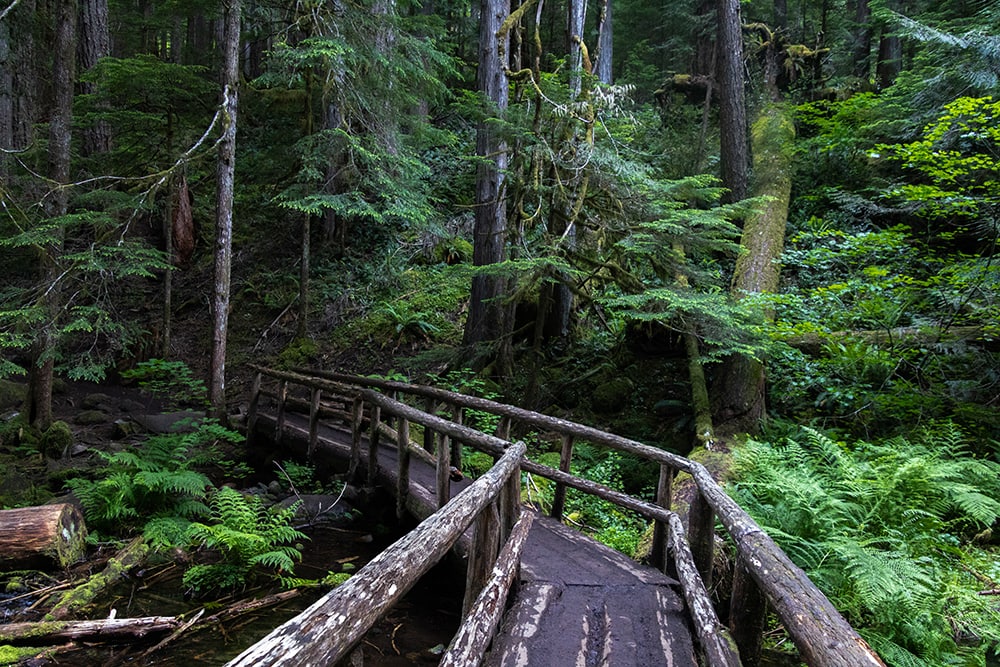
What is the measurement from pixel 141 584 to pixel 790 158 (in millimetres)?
13487

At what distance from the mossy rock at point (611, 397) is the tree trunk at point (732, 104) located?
407 centimetres

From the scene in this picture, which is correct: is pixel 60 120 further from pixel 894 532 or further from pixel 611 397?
pixel 894 532

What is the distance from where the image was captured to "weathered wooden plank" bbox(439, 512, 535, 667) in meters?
2.32

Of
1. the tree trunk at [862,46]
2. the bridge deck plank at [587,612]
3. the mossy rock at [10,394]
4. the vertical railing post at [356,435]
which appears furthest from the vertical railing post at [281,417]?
the tree trunk at [862,46]

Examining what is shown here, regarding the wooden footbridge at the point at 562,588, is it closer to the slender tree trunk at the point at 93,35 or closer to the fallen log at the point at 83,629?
the fallen log at the point at 83,629

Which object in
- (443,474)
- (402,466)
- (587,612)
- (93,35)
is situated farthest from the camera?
(93,35)

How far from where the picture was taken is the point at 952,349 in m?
8.19

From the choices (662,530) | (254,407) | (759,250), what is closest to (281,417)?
(254,407)

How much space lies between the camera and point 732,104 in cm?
1068

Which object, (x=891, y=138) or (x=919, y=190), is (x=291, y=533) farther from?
(x=891, y=138)

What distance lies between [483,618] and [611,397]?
315 inches

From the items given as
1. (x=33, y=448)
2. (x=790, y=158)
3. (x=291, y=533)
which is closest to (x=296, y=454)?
(x=291, y=533)

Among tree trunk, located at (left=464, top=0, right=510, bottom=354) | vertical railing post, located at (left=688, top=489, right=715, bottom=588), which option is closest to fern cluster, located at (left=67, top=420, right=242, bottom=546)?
vertical railing post, located at (left=688, top=489, right=715, bottom=588)

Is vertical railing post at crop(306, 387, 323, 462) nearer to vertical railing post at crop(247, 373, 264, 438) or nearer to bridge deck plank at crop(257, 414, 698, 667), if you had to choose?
vertical railing post at crop(247, 373, 264, 438)
